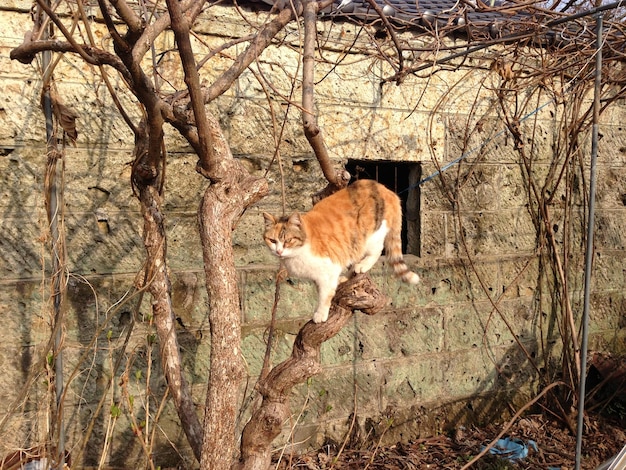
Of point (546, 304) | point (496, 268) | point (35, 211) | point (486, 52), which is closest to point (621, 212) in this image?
point (546, 304)

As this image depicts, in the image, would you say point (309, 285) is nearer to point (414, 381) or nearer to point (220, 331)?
point (414, 381)

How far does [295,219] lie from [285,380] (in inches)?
23.1

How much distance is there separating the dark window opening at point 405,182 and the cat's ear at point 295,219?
1.22m

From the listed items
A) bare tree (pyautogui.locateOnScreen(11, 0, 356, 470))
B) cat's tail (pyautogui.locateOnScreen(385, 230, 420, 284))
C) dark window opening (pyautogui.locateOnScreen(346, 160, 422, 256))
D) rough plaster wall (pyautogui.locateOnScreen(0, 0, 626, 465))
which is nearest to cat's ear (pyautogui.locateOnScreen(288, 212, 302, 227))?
bare tree (pyautogui.locateOnScreen(11, 0, 356, 470))

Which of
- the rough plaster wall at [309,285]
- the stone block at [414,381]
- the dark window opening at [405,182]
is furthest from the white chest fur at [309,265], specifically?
the stone block at [414,381]

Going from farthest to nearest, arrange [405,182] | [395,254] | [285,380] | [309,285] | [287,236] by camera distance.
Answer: [405,182] → [309,285] → [395,254] → [287,236] → [285,380]

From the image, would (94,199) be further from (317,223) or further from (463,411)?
(463,411)

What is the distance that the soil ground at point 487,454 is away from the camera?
9.70 ft

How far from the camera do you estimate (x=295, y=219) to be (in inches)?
78.0

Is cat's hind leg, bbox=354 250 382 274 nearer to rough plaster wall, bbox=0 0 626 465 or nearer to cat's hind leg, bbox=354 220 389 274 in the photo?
cat's hind leg, bbox=354 220 389 274

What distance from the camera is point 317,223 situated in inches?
84.0

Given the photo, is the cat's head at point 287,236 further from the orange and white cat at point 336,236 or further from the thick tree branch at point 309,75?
the thick tree branch at point 309,75

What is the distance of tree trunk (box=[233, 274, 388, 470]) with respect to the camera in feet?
6.10

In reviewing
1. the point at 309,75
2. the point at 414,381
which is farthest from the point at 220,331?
the point at 414,381
